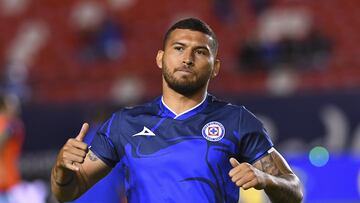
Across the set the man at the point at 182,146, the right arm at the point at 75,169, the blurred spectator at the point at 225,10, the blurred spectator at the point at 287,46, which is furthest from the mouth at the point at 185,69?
the blurred spectator at the point at 225,10

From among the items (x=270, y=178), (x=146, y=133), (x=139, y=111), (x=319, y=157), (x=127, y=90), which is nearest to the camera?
(x=270, y=178)

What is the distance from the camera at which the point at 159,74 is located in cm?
1186

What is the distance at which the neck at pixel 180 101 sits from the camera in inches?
150

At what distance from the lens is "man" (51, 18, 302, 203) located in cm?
360

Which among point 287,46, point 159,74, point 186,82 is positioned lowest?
point 159,74

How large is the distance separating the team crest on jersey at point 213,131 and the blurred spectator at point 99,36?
10.2 m

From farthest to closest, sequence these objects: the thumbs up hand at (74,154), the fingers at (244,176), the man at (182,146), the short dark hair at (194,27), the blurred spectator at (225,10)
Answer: the blurred spectator at (225,10), the short dark hair at (194,27), the man at (182,146), the thumbs up hand at (74,154), the fingers at (244,176)

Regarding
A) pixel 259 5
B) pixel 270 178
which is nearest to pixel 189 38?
pixel 270 178

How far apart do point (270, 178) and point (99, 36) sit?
10869mm

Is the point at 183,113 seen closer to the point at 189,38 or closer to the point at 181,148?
the point at 181,148

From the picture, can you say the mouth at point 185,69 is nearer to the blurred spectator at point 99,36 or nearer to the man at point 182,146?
the man at point 182,146

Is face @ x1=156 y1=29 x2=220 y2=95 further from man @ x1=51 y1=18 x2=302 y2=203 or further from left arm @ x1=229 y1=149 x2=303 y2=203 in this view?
left arm @ x1=229 y1=149 x2=303 y2=203

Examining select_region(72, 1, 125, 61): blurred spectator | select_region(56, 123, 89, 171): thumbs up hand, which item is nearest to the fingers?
select_region(56, 123, 89, 171): thumbs up hand

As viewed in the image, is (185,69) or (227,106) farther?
(227,106)
